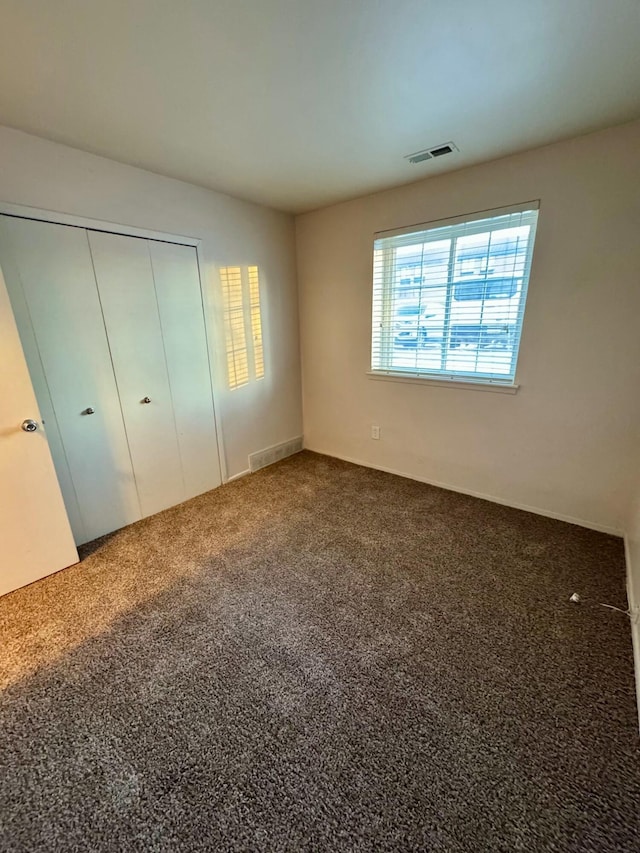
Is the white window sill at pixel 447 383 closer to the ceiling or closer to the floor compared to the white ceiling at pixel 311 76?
closer to the floor

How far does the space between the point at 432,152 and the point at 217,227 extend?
1646mm

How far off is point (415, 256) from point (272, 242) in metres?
1.34

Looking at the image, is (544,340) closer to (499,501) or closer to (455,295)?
(455,295)

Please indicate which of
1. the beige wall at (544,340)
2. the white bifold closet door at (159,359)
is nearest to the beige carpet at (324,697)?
the beige wall at (544,340)

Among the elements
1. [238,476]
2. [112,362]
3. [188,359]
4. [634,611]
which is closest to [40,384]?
[112,362]

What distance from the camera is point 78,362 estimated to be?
2.14 m

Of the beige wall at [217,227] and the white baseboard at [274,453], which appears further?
the white baseboard at [274,453]

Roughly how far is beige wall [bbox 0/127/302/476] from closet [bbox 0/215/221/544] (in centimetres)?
14

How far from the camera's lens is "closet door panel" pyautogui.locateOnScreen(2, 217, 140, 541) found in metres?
1.93

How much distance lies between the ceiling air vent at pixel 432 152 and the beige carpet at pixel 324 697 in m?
2.46

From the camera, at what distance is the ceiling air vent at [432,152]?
2037 mm

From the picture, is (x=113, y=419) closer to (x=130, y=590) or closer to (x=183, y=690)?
(x=130, y=590)

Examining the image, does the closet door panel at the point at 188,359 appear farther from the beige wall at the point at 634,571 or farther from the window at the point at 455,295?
the beige wall at the point at 634,571

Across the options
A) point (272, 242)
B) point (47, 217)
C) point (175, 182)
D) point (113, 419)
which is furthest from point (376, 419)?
point (47, 217)
